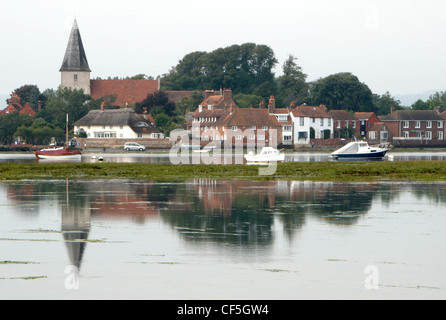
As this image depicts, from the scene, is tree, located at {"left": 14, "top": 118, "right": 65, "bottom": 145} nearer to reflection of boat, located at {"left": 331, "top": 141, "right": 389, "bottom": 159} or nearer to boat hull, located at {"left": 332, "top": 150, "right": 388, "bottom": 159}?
reflection of boat, located at {"left": 331, "top": 141, "right": 389, "bottom": 159}

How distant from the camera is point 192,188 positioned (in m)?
40.9

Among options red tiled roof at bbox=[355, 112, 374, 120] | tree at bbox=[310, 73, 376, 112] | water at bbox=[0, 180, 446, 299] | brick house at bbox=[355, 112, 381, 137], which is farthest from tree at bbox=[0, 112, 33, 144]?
water at bbox=[0, 180, 446, 299]

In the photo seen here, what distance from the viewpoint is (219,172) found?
54.8 meters

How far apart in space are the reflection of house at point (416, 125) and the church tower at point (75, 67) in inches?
2685

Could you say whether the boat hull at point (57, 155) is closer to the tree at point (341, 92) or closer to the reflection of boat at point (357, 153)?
the reflection of boat at point (357, 153)

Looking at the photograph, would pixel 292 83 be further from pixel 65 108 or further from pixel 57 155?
pixel 57 155

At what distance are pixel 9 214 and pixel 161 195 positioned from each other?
9.30 metres

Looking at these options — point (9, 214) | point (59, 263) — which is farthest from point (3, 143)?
point (59, 263)

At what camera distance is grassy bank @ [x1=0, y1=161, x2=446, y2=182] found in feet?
164

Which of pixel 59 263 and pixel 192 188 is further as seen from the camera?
pixel 192 188

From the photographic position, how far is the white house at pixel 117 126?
141000 millimetres

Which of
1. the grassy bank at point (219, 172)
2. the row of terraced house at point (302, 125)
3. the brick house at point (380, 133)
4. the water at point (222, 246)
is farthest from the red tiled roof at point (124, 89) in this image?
the water at point (222, 246)

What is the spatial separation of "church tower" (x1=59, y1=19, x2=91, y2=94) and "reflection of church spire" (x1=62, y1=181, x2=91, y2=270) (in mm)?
144003
